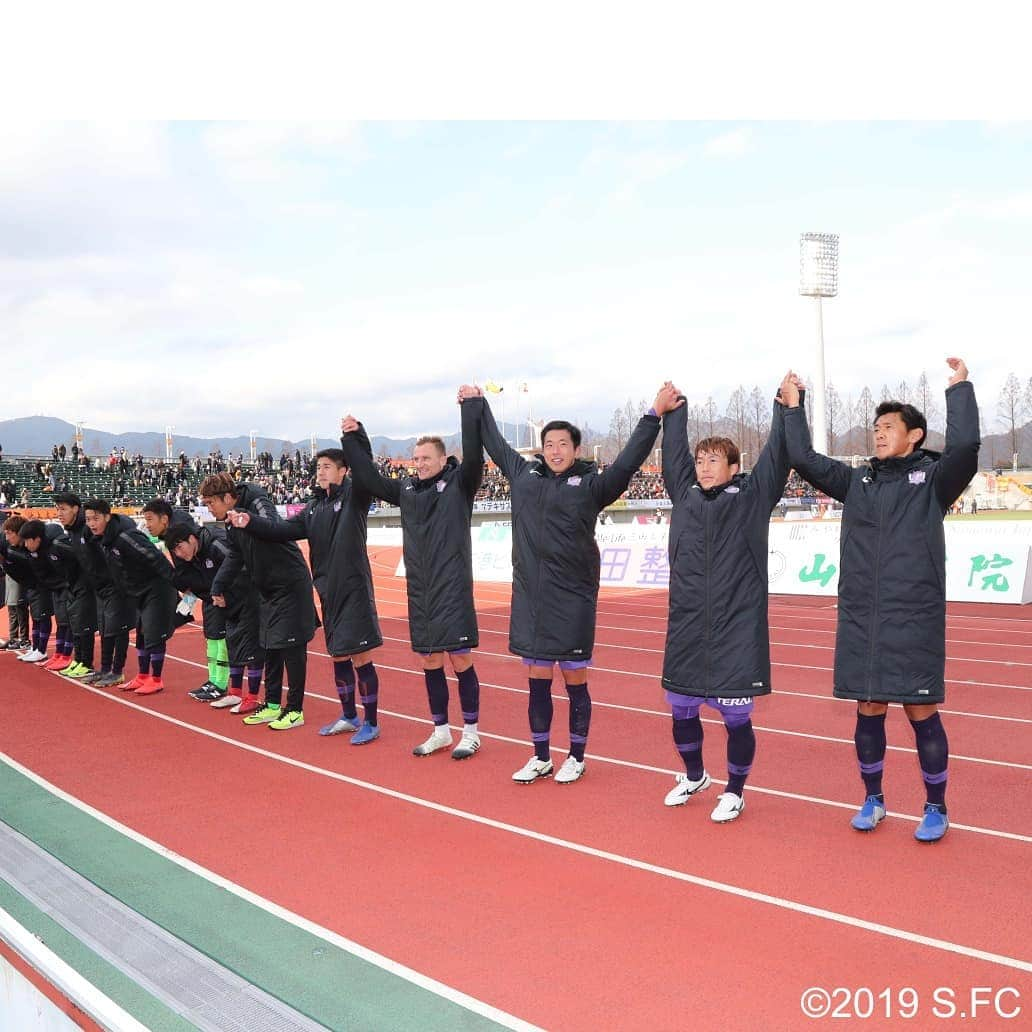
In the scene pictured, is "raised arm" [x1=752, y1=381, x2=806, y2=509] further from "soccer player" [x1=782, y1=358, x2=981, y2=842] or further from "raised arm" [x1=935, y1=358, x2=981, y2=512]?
"raised arm" [x1=935, y1=358, x2=981, y2=512]

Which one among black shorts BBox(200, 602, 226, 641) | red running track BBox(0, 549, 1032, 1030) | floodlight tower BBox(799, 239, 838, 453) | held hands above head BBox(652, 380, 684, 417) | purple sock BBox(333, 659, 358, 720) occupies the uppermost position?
floodlight tower BBox(799, 239, 838, 453)

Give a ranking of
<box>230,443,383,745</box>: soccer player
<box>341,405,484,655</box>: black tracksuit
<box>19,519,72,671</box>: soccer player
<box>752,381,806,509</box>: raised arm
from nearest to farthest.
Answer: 1. <box>752,381,806,509</box>: raised arm
2. <box>341,405,484,655</box>: black tracksuit
3. <box>230,443,383,745</box>: soccer player
4. <box>19,519,72,671</box>: soccer player

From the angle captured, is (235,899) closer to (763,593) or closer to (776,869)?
(776,869)

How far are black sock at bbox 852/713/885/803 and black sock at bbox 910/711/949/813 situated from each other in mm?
171

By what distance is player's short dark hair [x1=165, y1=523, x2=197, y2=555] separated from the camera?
8156 millimetres

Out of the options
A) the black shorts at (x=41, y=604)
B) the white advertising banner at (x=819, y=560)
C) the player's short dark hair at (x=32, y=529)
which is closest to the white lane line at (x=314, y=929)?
the player's short dark hair at (x=32, y=529)

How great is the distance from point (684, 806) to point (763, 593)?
1265mm

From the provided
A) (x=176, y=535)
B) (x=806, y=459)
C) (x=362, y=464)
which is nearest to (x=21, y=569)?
(x=176, y=535)

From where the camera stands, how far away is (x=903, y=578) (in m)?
4.32

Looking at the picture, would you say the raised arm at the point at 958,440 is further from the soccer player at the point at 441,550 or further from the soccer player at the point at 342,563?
the soccer player at the point at 342,563

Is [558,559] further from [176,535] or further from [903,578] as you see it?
[176,535]

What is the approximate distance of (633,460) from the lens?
5148 millimetres

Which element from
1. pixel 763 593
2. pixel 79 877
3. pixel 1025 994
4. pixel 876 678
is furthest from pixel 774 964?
pixel 79 877

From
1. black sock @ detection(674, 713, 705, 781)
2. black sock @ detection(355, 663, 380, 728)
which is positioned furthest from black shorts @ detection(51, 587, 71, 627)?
black sock @ detection(674, 713, 705, 781)
